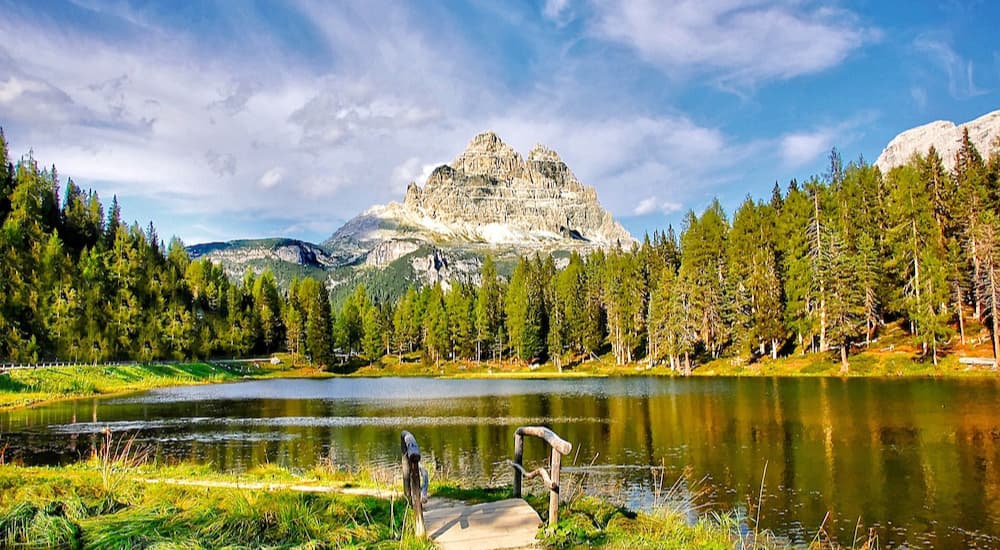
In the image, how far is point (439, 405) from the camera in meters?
51.3

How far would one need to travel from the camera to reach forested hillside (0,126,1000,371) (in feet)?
209

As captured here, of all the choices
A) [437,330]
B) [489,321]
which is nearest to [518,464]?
[489,321]

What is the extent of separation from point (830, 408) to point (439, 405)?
28.8 m

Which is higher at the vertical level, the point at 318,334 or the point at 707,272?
the point at 707,272

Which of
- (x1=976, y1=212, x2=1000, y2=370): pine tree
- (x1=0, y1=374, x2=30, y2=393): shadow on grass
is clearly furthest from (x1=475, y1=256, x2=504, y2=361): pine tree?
(x1=976, y1=212, x2=1000, y2=370): pine tree

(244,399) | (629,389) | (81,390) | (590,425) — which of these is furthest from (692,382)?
(81,390)

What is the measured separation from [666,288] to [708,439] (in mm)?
57610

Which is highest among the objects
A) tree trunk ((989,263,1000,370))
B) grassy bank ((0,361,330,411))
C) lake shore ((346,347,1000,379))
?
tree trunk ((989,263,1000,370))

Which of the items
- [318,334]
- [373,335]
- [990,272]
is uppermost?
[990,272]

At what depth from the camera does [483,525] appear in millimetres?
10234

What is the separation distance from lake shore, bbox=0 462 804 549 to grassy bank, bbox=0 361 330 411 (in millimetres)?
44038

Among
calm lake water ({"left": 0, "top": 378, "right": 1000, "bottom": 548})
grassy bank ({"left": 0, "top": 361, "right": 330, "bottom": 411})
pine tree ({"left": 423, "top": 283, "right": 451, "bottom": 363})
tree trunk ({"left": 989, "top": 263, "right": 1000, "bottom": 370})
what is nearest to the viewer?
calm lake water ({"left": 0, "top": 378, "right": 1000, "bottom": 548})

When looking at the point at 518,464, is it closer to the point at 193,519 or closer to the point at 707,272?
the point at 193,519

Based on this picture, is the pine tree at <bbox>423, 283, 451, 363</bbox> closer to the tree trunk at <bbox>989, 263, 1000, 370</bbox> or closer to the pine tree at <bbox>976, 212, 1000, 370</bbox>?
the pine tree at <bbox>976, 212, 1000, 370</bbox>
